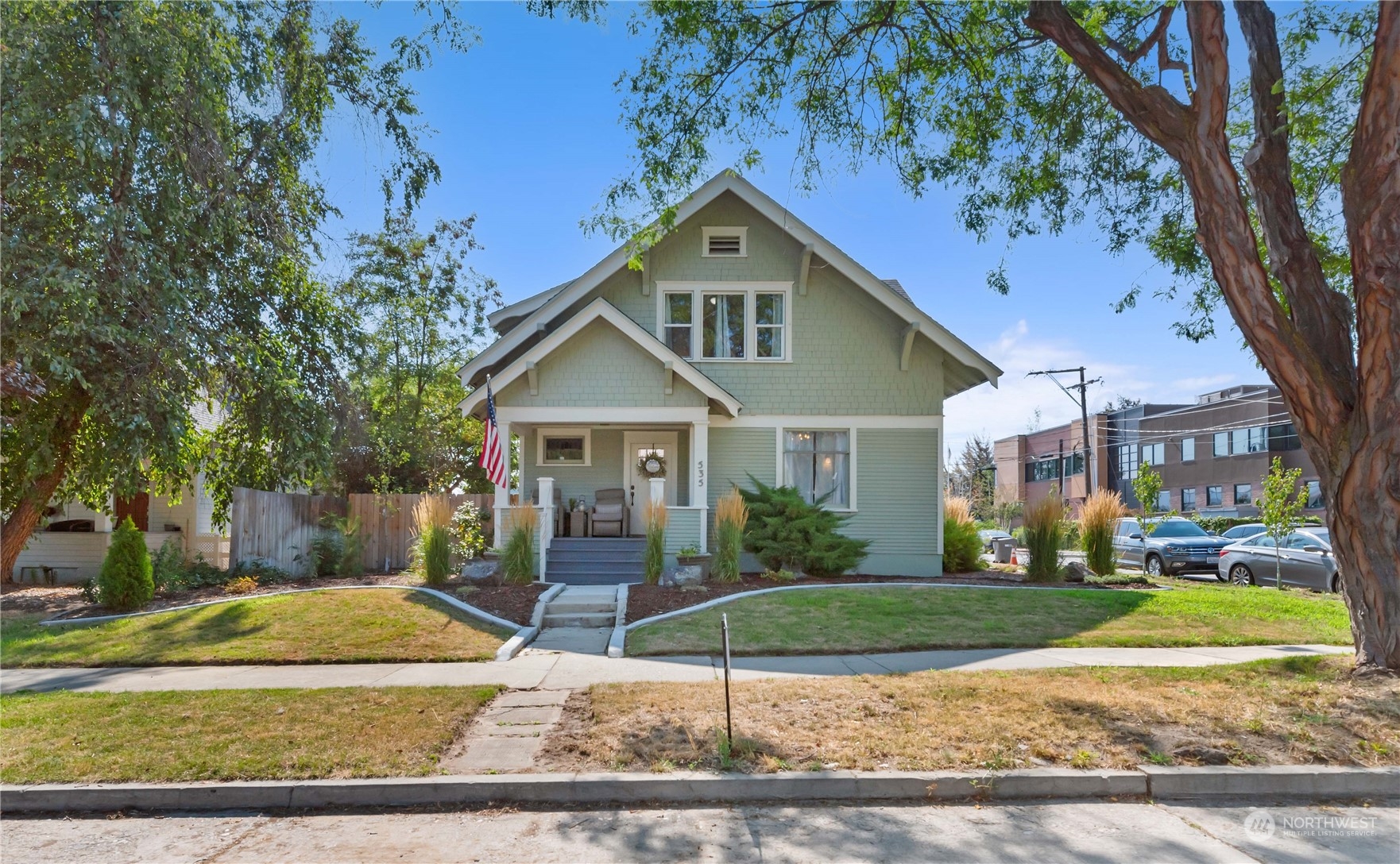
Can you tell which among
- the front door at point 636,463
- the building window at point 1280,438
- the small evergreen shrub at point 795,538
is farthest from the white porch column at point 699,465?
the building window at point 1280,438

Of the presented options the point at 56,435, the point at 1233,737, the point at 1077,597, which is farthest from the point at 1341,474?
the point at 56,435

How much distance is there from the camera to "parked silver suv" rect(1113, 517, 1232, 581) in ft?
74.7

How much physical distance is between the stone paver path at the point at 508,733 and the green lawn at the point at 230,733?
5.1 inches

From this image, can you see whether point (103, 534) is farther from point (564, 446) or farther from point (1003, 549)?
point (1003, 549)

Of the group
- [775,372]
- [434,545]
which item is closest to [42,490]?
[434,545]

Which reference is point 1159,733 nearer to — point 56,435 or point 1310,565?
point 1310,565

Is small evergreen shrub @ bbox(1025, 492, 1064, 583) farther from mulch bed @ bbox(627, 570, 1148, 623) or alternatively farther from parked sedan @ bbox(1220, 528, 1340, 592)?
parked sedan @ bbox(1220, 528, 1340, 592)

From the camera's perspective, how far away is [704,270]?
1838cm

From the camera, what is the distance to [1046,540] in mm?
15688

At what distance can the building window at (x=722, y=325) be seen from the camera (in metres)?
18.4

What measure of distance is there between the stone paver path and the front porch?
282 inches

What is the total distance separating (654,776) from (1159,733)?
374 centimetres

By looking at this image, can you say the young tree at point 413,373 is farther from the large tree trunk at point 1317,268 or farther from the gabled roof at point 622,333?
the large tree trunk at point 1317,268

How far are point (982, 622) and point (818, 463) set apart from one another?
23.7ft
